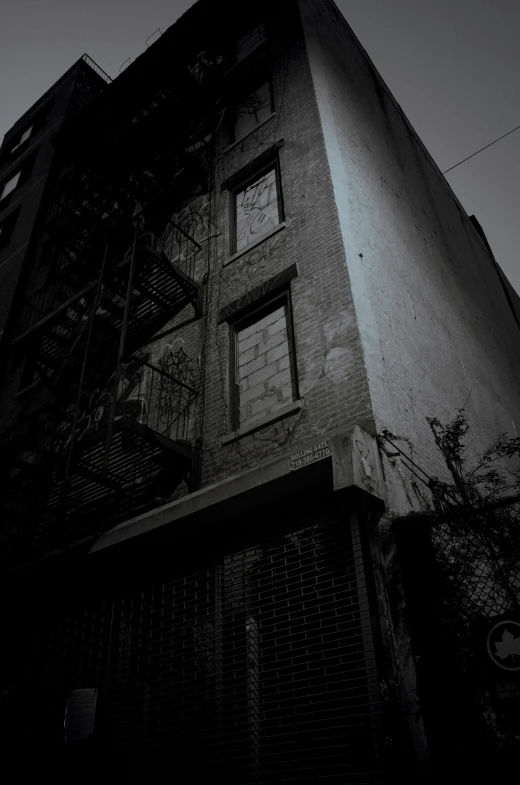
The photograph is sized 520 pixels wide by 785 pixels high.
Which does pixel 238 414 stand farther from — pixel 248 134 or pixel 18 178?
pixel 18 178

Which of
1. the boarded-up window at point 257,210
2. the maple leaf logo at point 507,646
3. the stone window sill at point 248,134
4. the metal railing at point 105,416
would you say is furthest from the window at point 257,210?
the maple leaf logo at point 507,646

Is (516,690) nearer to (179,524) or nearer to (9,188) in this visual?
(179,524)

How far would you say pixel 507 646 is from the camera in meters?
4.84

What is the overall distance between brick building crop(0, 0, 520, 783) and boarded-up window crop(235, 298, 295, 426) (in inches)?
1.7

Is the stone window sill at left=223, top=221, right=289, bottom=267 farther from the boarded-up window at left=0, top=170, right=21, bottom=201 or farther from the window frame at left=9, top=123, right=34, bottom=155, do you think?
the window frame at left=9, top=123, right=34, bottom=155

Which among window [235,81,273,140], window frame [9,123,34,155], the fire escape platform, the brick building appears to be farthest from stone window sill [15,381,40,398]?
window frame [9,123,34,155]

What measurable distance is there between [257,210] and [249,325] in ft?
9.08

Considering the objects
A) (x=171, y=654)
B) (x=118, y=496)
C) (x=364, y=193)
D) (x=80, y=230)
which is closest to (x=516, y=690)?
(x=171, y=654)

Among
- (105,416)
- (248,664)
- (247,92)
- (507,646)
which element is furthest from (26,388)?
(507,646)

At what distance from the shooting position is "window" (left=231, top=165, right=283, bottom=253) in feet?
34.2

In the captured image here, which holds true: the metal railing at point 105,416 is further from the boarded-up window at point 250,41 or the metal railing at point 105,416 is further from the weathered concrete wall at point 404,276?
the boarded-up window at point 250,41

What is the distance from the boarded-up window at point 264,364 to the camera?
323 inches

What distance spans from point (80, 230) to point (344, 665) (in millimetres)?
11610

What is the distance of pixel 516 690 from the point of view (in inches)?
184
